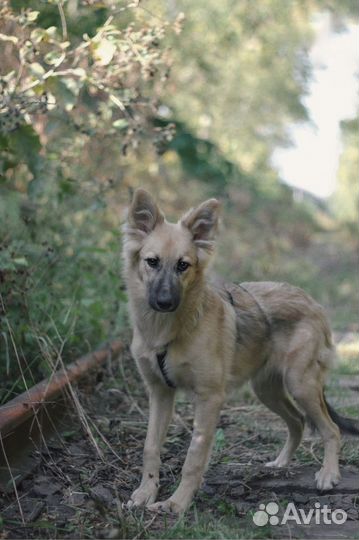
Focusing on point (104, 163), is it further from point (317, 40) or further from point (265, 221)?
point (317, 40)

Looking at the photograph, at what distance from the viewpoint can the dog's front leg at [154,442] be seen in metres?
4.75

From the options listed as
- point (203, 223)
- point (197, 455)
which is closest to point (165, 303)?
point (203, 223)

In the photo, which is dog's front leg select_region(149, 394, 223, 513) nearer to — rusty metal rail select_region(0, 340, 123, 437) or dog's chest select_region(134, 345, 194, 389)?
dog's chest select_region(134, 345, 194, 389)

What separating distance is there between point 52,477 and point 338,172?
84.6ft

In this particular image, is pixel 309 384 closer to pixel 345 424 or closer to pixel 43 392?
pixel 345 424

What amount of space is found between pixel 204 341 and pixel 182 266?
0.52 m

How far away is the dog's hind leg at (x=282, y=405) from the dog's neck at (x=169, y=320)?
3.19ft

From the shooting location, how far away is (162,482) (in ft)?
17.0

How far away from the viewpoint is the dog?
490cm

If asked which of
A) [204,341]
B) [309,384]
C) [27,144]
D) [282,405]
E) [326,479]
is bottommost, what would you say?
[282,405]

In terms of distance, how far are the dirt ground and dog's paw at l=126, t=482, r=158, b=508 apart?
105 millimetres

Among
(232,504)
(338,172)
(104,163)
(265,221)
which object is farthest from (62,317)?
(338,172)

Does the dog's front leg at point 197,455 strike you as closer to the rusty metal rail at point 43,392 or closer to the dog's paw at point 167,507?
the dog's paw at point 167,507

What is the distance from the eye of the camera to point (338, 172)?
29219 millimetres
